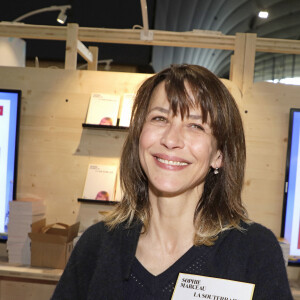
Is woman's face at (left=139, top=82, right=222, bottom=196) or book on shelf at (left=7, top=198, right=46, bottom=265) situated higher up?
woman's face at (left=139, top=82, right=222, bottom=196)

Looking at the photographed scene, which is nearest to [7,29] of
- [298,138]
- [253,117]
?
[253,117]

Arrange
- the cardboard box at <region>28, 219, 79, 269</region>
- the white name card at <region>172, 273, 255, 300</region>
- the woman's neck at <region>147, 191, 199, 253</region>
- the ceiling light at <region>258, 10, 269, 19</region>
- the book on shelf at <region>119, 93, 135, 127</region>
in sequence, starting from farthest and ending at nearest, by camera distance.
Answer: the ceiling light at <region>258, 10, 269, 19</region> < the book on shelf at <region>119, 93, 135, 127</region> < the cardboard box at <region>28, 219, 79, 269</region> < the woman's neck at <region>147, 191, 199, 253</region> < the white name card at <region>172, 273, 255, 300</region>

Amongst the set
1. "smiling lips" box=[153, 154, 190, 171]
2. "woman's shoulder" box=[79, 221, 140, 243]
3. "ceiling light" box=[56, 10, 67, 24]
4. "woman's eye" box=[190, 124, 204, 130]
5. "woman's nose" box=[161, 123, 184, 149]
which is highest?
"ceiling light" box=[56, 10, 67, 24]

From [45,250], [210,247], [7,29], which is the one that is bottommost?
[45,250]

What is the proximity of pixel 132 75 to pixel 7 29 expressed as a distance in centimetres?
100

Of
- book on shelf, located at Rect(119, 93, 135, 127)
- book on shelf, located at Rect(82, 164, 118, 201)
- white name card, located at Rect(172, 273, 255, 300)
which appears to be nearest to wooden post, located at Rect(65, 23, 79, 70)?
book on shelf, located at Rect(119, 93, 135, 127)

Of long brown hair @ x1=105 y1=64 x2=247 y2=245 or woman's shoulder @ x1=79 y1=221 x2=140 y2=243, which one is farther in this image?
woman's shoulder @ x1=79 y1=221 x2=140 y2=243

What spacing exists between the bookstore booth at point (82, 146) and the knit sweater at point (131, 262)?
1.33 metres

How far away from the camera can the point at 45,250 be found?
9.54ft

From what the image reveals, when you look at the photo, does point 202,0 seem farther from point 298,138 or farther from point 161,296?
point 161,296

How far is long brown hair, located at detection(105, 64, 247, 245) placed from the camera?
4.76 feet

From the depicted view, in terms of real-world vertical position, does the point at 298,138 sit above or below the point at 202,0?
A: below

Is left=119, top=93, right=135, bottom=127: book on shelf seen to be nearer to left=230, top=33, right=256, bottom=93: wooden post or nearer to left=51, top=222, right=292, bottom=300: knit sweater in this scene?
left=230, top=33, right=256, bottom=93: wooden post

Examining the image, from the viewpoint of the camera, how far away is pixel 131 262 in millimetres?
1471
